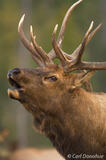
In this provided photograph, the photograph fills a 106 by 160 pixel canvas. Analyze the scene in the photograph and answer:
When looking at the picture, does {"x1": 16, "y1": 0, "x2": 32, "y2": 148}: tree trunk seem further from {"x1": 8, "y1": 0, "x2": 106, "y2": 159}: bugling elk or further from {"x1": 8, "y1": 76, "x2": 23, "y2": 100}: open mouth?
{"x1": 8, "y1": 76, "x2": 23, "y2": 100}: open mouth

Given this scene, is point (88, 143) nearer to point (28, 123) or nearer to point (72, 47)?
point (72, 47)

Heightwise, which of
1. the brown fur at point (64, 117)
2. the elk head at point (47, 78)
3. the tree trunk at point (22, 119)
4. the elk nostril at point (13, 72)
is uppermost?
the elk nostril at point (13, 72)

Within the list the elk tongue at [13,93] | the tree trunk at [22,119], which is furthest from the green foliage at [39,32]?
the elk tongue at [13,93]

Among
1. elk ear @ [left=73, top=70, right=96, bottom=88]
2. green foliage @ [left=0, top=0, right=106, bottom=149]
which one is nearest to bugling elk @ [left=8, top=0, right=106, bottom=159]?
Result: elk ear @ [left=73, top=70, right=96, bottom=88]

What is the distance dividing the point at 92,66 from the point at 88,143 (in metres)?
1.07

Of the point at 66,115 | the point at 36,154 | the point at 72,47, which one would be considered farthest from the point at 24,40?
the point at 72,47

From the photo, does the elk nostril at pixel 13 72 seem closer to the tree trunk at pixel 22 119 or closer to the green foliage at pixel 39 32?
the green foliage at pixel 39 32

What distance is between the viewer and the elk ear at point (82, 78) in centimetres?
823

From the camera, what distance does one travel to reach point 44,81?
802 cm

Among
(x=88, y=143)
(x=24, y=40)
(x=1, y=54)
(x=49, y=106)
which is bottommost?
(x=1, y=54)

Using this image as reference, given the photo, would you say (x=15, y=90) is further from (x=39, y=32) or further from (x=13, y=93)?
(x=39, y=32)

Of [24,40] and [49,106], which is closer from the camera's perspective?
[49,106]

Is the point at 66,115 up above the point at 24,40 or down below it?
below

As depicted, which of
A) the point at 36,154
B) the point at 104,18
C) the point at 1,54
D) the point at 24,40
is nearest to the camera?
the point at 24,40
